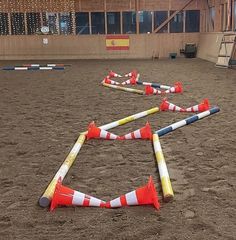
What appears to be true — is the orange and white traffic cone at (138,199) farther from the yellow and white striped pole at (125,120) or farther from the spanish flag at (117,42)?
the spanish flag at (117,42)

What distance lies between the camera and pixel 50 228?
2439 mm

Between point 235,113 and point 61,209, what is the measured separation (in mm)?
3878

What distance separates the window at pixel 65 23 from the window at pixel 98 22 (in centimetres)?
114

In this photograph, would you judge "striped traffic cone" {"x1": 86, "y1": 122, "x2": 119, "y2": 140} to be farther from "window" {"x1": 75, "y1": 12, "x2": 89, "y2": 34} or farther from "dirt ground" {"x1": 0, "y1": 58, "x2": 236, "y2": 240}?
"window" {"x1": 75, "y1": 12, "x2": 89, "y2": 34}

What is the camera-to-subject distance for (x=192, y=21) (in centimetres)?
1888

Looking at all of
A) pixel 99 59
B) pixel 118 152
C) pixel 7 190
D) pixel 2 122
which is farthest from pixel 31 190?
pixel 99 59

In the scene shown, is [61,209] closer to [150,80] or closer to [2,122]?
[2,122]

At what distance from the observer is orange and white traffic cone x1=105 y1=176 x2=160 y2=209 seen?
272 cm

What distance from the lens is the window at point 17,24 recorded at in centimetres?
1811

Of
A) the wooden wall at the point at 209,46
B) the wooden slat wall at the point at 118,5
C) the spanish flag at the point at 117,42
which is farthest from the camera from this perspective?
the spanish flag at the point at 117,42

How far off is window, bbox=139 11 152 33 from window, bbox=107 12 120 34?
1.14 meters

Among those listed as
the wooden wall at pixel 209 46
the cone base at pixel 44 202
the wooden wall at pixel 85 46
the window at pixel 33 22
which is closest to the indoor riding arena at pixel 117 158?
the cone base at pixel 44 202

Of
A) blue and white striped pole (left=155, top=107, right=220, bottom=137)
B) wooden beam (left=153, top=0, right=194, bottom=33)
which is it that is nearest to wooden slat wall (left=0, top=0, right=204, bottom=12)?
wooden beam (left=153, top=0, right=194, bottom=33)

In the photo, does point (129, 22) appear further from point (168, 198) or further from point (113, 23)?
point (168, 198)
